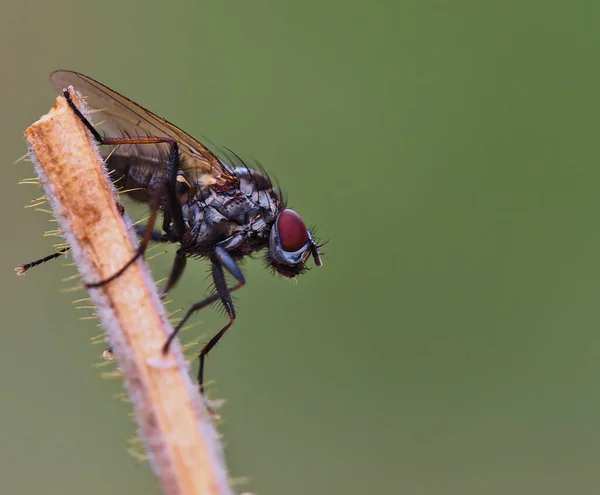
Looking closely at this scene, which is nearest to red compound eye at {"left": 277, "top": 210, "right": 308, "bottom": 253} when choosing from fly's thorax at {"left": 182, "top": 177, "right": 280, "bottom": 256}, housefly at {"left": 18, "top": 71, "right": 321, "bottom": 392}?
housefly at {"left": 18, "top": 71, "right": 321, "bottom": 392}

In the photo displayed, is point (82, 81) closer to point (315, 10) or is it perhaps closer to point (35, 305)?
point (35, 305)

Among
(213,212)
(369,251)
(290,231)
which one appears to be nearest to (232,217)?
(213,212)

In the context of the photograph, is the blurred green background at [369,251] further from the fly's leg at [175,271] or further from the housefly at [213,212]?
the housefly at [213,212]

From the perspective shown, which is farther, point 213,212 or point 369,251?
point 369,251

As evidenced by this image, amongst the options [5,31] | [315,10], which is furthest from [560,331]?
[5,31]

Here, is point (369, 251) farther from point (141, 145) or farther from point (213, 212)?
point (141, 145)

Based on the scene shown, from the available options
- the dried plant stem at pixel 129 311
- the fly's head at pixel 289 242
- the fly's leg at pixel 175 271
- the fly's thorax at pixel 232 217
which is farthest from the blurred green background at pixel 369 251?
the dried plant stem at pixel 129 311

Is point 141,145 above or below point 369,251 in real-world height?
above
